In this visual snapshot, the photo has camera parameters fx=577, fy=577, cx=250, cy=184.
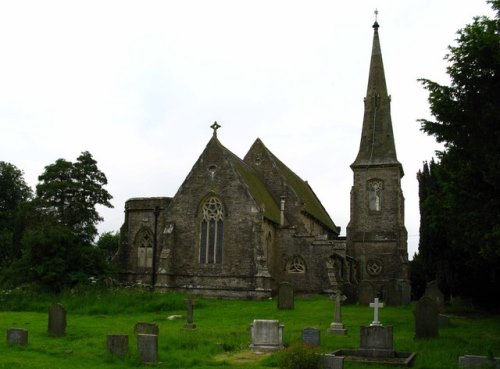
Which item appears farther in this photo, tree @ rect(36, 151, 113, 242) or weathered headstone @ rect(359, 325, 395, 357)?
tree @ rect(36, 151, 113, 242)

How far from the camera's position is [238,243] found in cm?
3036

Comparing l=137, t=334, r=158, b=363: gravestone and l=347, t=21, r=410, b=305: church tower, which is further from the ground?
l=347, t=21, r=410, b=305: church tower

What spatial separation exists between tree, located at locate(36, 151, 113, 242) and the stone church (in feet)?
15.2

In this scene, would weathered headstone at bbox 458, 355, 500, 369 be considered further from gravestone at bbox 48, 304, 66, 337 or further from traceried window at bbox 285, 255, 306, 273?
traceried window at bbox 285, 255, 306, 273

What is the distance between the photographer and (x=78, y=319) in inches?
822

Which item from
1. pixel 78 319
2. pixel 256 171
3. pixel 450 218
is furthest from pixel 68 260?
pixel 450 218

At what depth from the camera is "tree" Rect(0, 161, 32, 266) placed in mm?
47969

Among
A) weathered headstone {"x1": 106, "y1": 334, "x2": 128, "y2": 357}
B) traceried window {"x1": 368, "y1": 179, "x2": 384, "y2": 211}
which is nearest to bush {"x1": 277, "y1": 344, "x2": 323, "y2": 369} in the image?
weathered headstone {"x1": 106, "y1": 334, "x2": 128, "y2": 357}

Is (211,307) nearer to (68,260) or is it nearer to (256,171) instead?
(68,260)

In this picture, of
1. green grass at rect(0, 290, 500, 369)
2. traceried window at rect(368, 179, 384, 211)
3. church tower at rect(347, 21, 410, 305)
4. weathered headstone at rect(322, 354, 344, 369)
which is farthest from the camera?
traceried window at rect(368, 179, 384, 211)

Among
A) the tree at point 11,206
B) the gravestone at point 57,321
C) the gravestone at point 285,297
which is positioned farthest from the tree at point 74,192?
the gravestone at point 57,321

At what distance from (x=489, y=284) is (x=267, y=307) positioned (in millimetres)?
9021

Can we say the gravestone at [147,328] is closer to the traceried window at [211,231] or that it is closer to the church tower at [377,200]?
the traceried window at [211,231]

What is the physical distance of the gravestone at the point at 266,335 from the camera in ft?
45.2
